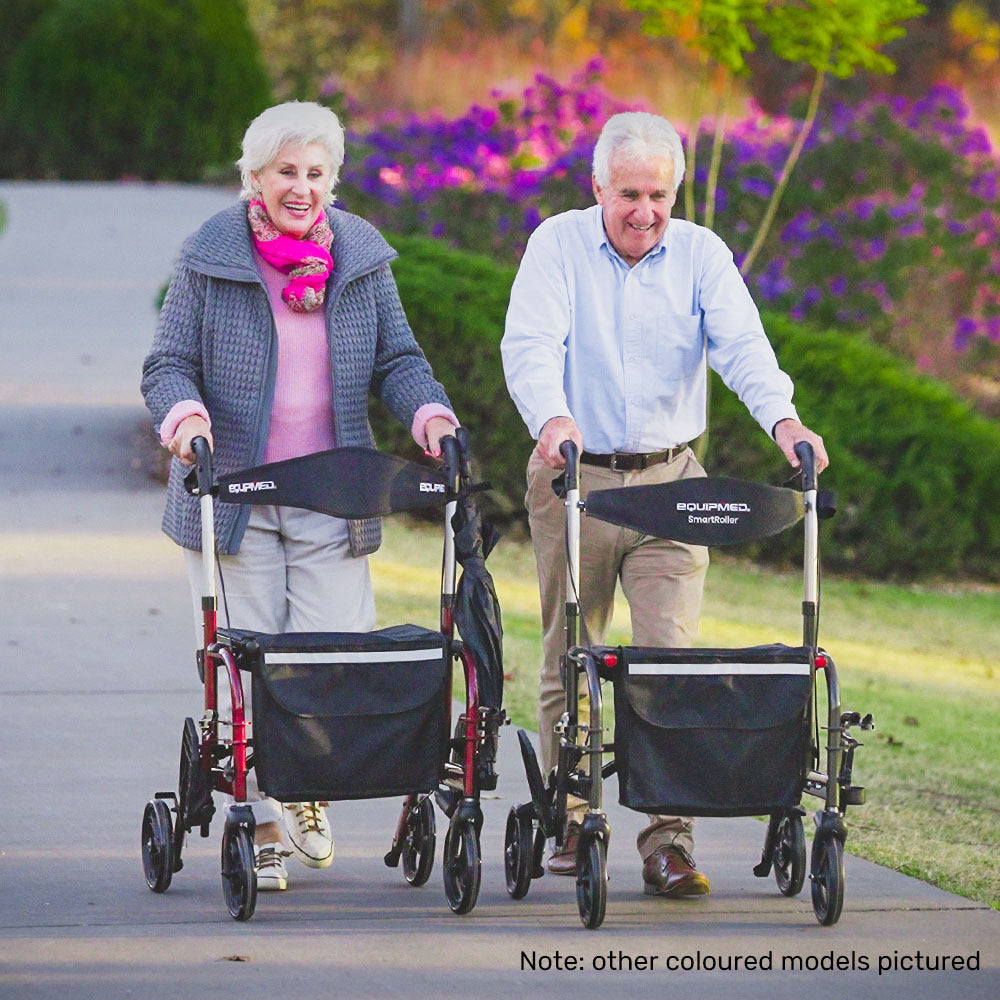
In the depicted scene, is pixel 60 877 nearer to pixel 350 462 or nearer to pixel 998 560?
pixel 350 462

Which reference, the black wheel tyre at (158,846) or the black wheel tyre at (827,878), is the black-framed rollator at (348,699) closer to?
the black wheel tyre at (158,846)

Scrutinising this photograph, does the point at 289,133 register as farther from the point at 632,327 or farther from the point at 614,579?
the point at 614,579

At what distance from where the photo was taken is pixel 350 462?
456cm

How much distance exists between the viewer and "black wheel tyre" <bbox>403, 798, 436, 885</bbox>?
15.5 feet

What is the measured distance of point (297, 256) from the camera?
466 cm

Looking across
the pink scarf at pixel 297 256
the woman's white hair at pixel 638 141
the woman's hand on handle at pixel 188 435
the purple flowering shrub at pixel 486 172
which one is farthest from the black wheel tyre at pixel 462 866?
the purple flowering shrub at pixel 486 172

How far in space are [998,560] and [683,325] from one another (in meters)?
6.90

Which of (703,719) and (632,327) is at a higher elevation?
(632,327)

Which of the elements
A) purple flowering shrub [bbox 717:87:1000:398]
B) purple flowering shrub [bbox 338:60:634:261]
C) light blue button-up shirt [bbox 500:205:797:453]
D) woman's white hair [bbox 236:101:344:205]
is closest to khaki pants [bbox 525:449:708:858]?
light blue button-up shirt [bbox 500:205:797:453]

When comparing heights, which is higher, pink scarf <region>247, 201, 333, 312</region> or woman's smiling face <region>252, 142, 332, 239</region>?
woman's smiling face <region>252, 142, 332, 239</region>

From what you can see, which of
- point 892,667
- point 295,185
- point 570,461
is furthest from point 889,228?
point 570,461

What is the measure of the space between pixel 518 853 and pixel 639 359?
4.06 ft

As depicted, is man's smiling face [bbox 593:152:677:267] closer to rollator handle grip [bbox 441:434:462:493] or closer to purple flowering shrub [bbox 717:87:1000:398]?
rollator handle grip [bbox 441:434:462:493]

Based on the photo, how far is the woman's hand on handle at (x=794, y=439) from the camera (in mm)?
4508
